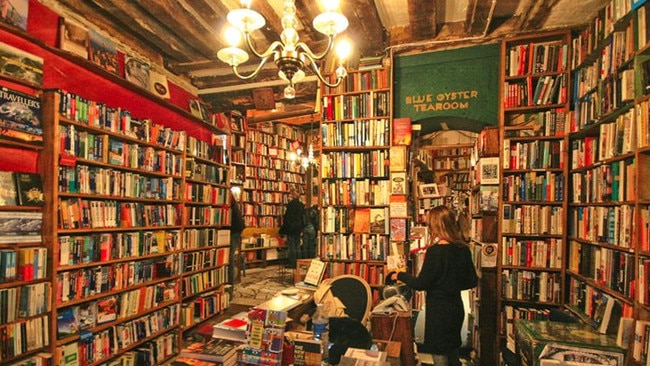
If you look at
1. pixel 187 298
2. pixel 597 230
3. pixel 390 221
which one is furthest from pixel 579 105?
pixel 187 298

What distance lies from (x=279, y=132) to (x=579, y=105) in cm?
696

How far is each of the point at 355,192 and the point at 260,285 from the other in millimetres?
3383

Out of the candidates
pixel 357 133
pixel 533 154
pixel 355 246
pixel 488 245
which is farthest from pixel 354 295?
pixel 533 154

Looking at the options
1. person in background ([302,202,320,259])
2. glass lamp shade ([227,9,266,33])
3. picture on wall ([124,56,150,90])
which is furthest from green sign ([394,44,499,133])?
person in background ([302,202,320,259])

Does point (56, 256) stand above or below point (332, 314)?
above

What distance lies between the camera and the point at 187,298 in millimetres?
4492

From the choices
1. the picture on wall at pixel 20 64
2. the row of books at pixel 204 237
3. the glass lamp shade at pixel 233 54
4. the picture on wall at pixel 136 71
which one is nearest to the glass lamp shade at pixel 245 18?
the glass lamp shade at pixel 233 54

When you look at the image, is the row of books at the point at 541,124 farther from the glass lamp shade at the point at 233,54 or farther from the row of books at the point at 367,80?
the glass lamp shade at the point at 233,54

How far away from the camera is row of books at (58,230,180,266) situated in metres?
2.82

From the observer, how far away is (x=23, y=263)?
2457mm

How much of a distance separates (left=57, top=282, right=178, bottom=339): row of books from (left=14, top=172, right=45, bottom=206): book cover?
34.6 inches

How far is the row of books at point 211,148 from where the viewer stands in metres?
4.55

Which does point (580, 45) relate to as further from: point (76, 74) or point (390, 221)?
point (76, 74)

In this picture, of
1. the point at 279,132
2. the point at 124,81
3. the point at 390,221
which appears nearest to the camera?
the point at 124,81
